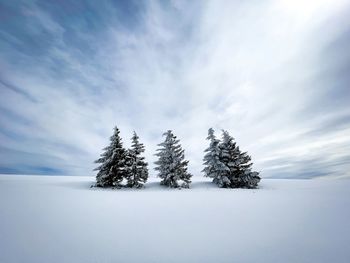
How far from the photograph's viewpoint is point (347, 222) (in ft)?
23.9

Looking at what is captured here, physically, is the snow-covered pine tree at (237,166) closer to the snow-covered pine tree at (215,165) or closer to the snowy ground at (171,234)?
the snow-covered pine tree at (215,165)

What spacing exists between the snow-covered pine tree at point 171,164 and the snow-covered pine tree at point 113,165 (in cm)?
454

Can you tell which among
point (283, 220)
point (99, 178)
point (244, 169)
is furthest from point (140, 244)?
point (244, 169)

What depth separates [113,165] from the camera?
2078 cm

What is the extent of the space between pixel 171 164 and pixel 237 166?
9548 mm

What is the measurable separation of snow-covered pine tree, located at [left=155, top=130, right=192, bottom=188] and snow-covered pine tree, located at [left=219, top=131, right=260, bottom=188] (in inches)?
226

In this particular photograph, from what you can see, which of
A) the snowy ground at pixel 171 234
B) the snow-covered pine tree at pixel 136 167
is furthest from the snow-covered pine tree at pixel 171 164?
the snowy ground at pixel 171 234

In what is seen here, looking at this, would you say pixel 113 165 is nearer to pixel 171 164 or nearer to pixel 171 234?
pixel 171 164

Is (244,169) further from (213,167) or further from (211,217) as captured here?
(211,217)

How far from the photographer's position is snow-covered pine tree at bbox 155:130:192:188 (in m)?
21.6

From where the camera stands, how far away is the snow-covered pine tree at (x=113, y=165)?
19.9 meters

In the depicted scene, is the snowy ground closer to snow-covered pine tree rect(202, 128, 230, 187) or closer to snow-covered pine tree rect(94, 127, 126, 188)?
snow-covered pine tree rect(94, 127, 126, 188)

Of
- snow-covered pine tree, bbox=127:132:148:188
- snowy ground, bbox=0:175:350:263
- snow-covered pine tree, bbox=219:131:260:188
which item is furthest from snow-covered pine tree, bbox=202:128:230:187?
snowy ground, bbox=0:175:350:263

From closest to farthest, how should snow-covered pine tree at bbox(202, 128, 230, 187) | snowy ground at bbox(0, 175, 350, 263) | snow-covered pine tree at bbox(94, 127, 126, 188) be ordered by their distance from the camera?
snowy ground at bbox(0, 175, 350, 263) < snow-covered pine tree at bbox(94, 127, 126, 188) < snow-covered pine tree at bbox(202, 128, 230, 187)
